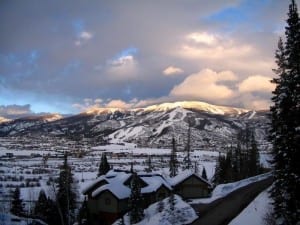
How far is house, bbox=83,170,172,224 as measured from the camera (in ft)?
183

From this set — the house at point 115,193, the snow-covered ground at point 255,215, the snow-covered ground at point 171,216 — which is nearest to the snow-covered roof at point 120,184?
the house at point 115,193

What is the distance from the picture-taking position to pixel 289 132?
25.6 m

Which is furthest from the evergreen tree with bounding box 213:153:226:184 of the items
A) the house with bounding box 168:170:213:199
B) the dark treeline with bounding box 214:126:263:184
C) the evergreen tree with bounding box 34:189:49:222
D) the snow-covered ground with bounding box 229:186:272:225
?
the snow-covered ground with bounding box 229:186:272:225

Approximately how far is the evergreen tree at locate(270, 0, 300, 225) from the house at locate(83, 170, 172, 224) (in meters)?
31.2

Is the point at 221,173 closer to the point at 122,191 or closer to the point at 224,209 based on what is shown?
the point at 122,191

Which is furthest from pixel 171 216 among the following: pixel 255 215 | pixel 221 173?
pixel 221 173

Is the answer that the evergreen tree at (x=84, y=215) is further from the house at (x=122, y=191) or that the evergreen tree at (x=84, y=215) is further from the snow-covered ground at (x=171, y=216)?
the snow-covered ground at (x=171, y=216)

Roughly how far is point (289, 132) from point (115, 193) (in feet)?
112

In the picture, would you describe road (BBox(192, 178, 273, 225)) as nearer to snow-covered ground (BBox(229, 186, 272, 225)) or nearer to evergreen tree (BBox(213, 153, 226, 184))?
snow-covered ground (BBox(229, 186, 272, 225))

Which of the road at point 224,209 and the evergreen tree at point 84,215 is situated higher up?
the road at point 224,209

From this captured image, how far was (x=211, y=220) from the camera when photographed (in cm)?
4062

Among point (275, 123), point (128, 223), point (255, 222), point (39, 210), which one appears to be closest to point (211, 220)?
point (255, 222)

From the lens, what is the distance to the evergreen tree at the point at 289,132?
2531cm

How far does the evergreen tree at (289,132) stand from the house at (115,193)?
31.2 meters
